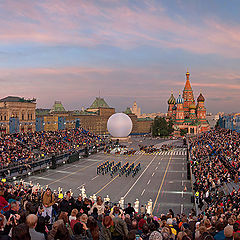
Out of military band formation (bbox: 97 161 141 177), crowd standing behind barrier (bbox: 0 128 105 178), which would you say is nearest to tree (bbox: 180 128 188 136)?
crowd standing behind barrier (bbox: 0 128 105 178)

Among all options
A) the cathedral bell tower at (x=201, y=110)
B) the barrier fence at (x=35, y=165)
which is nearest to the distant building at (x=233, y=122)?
the barrier fence at (x=35, y=165)

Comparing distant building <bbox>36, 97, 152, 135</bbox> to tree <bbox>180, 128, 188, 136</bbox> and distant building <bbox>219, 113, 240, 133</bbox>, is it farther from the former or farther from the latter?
distant building <bbox>219, 113, 240, 133</bbox>

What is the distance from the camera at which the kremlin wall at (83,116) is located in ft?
221

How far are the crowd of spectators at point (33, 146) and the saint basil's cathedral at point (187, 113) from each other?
57657 mm

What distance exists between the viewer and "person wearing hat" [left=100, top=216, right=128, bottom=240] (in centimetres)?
765

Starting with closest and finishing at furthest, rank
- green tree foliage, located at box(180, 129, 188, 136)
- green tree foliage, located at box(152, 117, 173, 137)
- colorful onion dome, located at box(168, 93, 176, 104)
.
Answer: green tree foliage, located at box(152, 117, 173, 137) < green tree foliage, located at box(180, 129, 188, 136) < colorful onion dome, located at box(168, 93, 176, 104)

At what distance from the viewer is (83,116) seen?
460ft

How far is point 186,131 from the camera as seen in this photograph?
364 ft

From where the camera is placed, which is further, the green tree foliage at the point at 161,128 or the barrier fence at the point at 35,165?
the green tree foliage at the point at 161,128

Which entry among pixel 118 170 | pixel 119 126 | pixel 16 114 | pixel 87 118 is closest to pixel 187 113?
pixel 119 126

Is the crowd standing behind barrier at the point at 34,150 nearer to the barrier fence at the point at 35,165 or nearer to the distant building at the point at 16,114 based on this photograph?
the barrier fence at the point at 35,165

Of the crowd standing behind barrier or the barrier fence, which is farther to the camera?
the crowd standing behind barrier

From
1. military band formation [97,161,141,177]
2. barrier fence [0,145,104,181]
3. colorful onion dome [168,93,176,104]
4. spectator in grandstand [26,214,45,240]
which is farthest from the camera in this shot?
colorful onion dome [168,93,176,104]

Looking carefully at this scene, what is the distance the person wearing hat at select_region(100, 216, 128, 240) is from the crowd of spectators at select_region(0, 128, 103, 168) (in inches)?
1094
